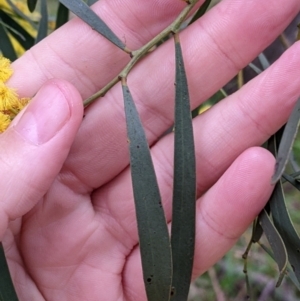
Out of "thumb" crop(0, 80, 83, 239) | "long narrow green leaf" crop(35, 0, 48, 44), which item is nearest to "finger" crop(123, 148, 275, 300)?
"thumb" crop(0, 80, 83, 239)

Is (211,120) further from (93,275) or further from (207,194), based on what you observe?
(93,275)

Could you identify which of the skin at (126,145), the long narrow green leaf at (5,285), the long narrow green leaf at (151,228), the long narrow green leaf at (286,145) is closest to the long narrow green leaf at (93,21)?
the skin at (126,145)

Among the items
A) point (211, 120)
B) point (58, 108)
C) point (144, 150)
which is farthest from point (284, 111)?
point (58, 108)

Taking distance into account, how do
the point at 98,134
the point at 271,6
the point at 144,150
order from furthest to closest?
the point at 98,134 → the point at 271,6 → the point at 144,150

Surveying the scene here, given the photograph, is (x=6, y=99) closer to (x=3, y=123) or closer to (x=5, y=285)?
(x=3, y=123)

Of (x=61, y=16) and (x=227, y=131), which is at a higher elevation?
(x=61, y=16)

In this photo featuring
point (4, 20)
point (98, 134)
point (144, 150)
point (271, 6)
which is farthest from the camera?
point (4, 20)

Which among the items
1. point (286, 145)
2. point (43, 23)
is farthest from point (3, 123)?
point (286, 145)
